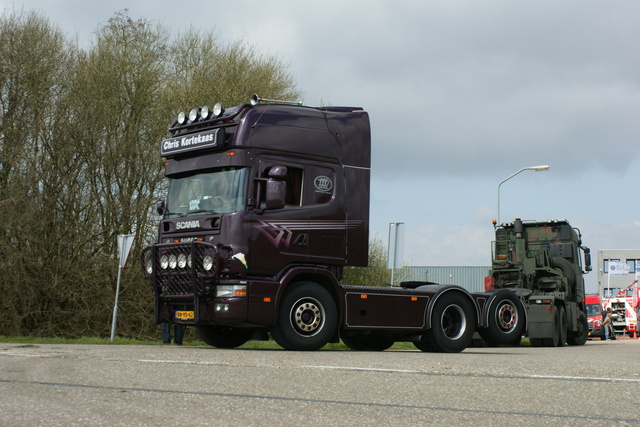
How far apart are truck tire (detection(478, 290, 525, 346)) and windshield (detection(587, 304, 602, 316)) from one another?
24.6m

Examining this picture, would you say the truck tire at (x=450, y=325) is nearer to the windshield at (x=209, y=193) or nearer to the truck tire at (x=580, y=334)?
the windshield at (x=209, y=193)

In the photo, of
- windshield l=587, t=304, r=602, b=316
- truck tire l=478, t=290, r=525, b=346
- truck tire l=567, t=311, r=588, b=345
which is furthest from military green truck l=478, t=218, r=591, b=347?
windshield l=587, t=304, r=602, b=316

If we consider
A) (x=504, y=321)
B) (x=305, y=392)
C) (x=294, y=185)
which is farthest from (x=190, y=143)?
(x=305, y=392)

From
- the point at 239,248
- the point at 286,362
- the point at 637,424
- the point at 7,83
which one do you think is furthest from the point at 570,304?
the point at 637,424

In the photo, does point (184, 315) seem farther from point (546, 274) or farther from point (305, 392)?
point (546, 274)

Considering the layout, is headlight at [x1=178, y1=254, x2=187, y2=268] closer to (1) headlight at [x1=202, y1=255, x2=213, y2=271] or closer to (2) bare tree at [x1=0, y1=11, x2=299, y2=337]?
(1) headlight at [x1=202, y1=255, x2=213, y2=271]

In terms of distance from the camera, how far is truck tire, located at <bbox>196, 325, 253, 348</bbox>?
14.6 metres

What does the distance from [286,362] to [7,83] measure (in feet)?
57.7

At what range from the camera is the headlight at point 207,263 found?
12.1 metres

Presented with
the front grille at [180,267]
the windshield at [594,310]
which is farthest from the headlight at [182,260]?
the windshield at [594,310]

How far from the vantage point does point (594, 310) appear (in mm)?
39469

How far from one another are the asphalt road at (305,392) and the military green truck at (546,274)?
453 inches

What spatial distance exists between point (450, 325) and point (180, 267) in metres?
A: 4.88

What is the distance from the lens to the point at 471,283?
70375mm
